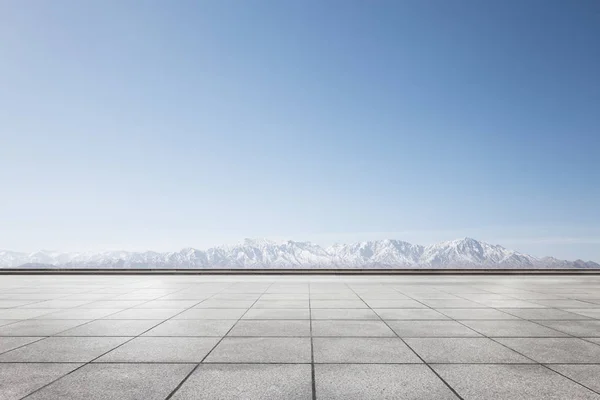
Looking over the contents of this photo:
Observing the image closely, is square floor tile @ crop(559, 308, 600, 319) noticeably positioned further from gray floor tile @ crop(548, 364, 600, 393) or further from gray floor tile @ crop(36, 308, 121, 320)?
gray floor tile @ crop(36, 308, 121, 320)

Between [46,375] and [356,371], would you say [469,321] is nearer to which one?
[356,371]

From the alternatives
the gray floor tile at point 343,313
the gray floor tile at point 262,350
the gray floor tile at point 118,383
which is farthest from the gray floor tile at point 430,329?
the gray floor tile at point 118,383

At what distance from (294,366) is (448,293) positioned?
10534mm

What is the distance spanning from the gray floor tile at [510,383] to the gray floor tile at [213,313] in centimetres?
537

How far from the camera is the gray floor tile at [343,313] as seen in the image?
28.8ft

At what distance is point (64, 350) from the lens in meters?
6.03

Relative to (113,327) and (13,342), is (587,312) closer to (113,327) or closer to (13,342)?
(113,327)

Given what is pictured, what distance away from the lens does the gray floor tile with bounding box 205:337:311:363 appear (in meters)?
5.53

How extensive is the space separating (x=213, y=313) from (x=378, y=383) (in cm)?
587

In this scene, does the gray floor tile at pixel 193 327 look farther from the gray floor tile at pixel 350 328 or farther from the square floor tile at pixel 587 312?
the square floor tile at pixel 587 312

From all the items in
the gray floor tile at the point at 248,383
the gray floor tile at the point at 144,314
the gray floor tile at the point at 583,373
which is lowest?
the gray floor tile at the point at 583,373

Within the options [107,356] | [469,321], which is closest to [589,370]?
[469,321]

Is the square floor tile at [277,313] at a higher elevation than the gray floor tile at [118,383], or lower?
higher

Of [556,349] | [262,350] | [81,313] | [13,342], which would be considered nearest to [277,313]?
[262,350]
